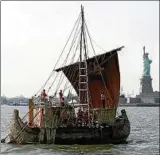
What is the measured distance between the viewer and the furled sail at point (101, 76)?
→ 45156mm

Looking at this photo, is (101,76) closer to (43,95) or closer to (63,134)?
(43,95)

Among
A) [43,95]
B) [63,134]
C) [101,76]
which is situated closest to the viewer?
[63,134]

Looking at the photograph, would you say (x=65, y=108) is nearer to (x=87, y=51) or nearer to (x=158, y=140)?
(x=87, y=51)

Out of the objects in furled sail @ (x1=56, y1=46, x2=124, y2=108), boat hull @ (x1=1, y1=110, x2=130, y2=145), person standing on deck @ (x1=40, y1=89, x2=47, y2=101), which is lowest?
boat hull @ (x1=1, y1=110, x2=130, y2=145)

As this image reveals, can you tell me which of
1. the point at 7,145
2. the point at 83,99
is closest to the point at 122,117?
the point at 83,99

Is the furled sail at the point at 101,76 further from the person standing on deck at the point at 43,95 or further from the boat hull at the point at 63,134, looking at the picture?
the person standing on deck at the point at 43,95

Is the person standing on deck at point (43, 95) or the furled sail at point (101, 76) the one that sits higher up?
the furled sail at point (101, 76)

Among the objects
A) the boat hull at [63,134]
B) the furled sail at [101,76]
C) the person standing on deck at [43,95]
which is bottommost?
the boat hull at [63,134]

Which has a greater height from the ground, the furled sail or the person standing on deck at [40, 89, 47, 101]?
the furled sail

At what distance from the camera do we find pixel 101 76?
45281 millimetres

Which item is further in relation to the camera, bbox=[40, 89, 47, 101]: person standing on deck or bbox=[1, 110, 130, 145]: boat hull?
bbox=[40, 89, 47, 101]: person standing on deck

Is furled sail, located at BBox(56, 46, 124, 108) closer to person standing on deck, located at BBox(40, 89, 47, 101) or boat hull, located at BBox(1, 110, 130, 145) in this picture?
boat hull, located at BBox(1, 110, 130, 145)

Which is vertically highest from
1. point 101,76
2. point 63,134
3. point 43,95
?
point 101,76

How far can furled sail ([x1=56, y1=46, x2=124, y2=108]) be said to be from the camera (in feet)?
148
